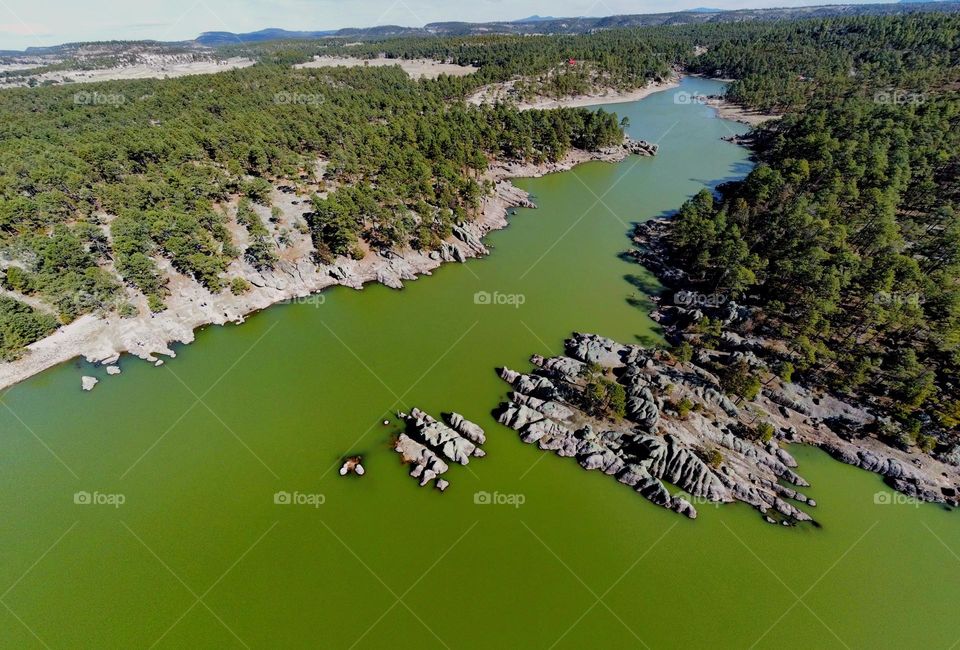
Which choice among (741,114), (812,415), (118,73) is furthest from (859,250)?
(118,73)

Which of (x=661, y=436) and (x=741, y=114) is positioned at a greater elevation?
(x=741, y=114)

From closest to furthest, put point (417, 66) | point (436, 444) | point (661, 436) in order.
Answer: point (661, 436), point (436, 444), point (417, 66)

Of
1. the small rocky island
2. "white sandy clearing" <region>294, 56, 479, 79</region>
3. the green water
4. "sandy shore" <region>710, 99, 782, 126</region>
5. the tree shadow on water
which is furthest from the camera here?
"white sandy clearing" <region>294, 56, 479, 79</region>

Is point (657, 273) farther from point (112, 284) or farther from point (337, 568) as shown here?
point (112, 284)

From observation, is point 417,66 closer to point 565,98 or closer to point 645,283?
point 565,98

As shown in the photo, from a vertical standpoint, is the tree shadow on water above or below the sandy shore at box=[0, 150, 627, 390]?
below

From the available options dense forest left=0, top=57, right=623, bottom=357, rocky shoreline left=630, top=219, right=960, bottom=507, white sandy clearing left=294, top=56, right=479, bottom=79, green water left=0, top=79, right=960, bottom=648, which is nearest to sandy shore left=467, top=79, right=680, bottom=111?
dense forest left=0, top=57, right=623, bottom=357

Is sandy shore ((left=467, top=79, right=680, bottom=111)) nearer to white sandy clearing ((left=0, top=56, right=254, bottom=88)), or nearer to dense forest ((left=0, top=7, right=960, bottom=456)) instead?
dense forest ((left=0, top=7, right=960, bottom=456))

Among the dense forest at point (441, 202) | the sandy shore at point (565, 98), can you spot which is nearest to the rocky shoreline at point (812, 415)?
the dense forest at point (441, 202)
